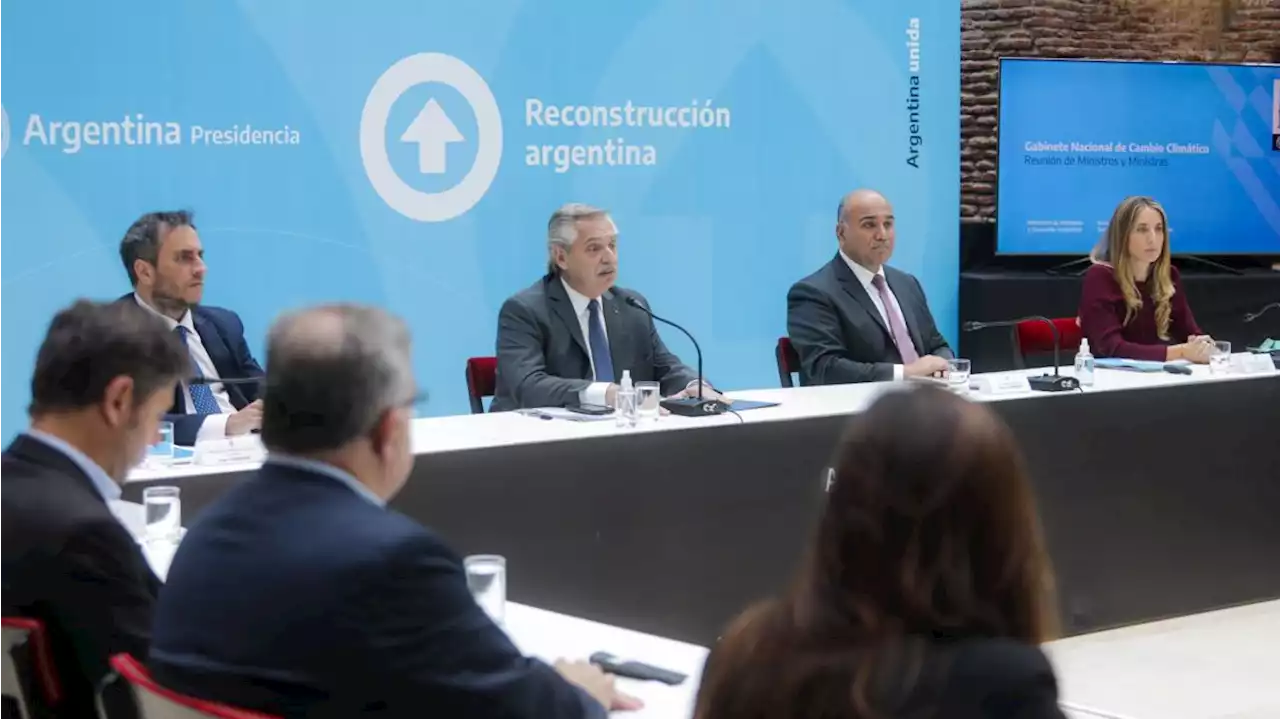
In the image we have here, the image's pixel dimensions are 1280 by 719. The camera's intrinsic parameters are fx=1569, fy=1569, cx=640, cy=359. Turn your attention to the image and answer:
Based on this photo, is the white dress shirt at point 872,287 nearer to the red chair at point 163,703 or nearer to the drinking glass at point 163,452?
the drinking glass at point 163,452

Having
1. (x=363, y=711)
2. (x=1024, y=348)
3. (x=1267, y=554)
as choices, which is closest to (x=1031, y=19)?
(x=1024, y=348)

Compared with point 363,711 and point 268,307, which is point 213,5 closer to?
point 268,307

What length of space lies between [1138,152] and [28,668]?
7038 millimetres

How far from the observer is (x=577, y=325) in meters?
4.83

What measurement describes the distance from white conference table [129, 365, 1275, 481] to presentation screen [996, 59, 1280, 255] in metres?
2.89

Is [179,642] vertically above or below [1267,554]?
above

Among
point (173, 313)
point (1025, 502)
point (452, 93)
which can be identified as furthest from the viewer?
point (452, 93)

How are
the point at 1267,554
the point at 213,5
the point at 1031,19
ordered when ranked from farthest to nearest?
the point at 1031,19 < the point at 213,5 < the point at 1267,554

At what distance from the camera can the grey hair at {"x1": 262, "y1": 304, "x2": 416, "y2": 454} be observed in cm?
169

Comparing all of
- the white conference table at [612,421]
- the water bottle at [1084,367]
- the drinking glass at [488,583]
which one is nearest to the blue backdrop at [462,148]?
the white conference table at [612,421]

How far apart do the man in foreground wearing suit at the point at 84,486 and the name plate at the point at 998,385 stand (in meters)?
2.83

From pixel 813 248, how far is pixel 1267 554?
2.60 meters

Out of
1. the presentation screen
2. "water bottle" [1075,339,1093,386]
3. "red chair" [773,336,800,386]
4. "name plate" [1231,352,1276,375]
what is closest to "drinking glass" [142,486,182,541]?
"red chair" [773,336,800,386]

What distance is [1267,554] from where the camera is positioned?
16.4 ft
